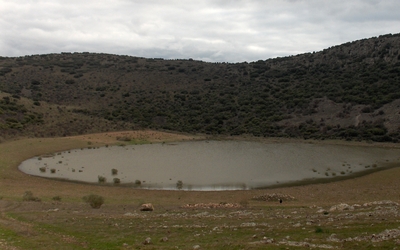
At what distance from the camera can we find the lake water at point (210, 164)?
26688 mm

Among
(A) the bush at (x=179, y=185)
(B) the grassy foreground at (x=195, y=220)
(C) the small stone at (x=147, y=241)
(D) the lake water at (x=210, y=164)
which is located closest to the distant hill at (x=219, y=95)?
(D) the lake water at (x=210, y=164)

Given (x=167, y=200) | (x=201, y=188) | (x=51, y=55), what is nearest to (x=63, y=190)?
(x=167, y=200)

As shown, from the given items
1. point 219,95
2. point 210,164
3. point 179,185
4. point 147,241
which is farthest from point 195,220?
point 219,95

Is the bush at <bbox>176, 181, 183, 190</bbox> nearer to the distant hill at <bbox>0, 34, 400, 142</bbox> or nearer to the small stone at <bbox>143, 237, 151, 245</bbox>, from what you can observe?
the small stone at <bbox>143, 237, 151, 245</bbox>

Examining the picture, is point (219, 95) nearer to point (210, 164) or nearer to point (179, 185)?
point (210, 164)

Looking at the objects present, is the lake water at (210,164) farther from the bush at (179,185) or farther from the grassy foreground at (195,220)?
the grassy foreground at (195,220)

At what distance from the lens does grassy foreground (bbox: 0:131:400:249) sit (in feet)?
32.5

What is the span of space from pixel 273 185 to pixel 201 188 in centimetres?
524

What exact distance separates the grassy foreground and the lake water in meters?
3.19

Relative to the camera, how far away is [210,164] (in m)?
32.5

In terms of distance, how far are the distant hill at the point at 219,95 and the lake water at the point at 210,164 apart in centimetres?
1178

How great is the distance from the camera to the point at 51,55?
334 ft

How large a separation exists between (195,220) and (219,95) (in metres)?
59.7

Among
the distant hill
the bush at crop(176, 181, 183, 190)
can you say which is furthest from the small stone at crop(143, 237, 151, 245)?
the distant hill
